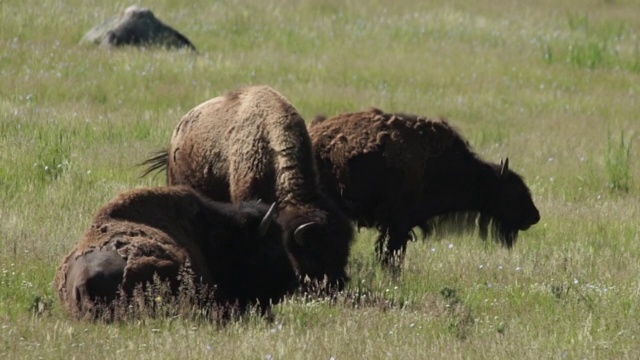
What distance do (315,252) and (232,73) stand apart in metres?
10.9

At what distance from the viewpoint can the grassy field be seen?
7707 millimetres

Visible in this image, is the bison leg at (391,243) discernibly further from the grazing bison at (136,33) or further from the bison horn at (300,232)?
the grazing bison at (136,33)

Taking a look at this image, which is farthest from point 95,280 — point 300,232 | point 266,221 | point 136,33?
point 136,33

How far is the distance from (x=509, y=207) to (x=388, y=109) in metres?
6.90

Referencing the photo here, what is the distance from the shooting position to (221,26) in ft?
77.6

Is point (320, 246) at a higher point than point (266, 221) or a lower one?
lower

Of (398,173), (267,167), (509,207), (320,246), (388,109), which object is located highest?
(267,167)

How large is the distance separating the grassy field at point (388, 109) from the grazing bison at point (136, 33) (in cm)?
41

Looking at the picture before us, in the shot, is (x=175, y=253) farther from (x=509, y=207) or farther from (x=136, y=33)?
(x=136, y=33)

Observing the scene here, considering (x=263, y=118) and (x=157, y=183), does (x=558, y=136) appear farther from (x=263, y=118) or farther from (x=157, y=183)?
(x=263, y=118)

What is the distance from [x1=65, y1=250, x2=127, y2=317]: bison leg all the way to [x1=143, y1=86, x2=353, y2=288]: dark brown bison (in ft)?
5.15

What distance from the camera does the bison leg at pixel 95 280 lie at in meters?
7.54

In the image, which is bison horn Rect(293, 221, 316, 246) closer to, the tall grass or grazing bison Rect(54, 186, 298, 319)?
grazing bison Rect(54, 186, 298, 319)

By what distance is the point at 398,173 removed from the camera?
35.3ft
